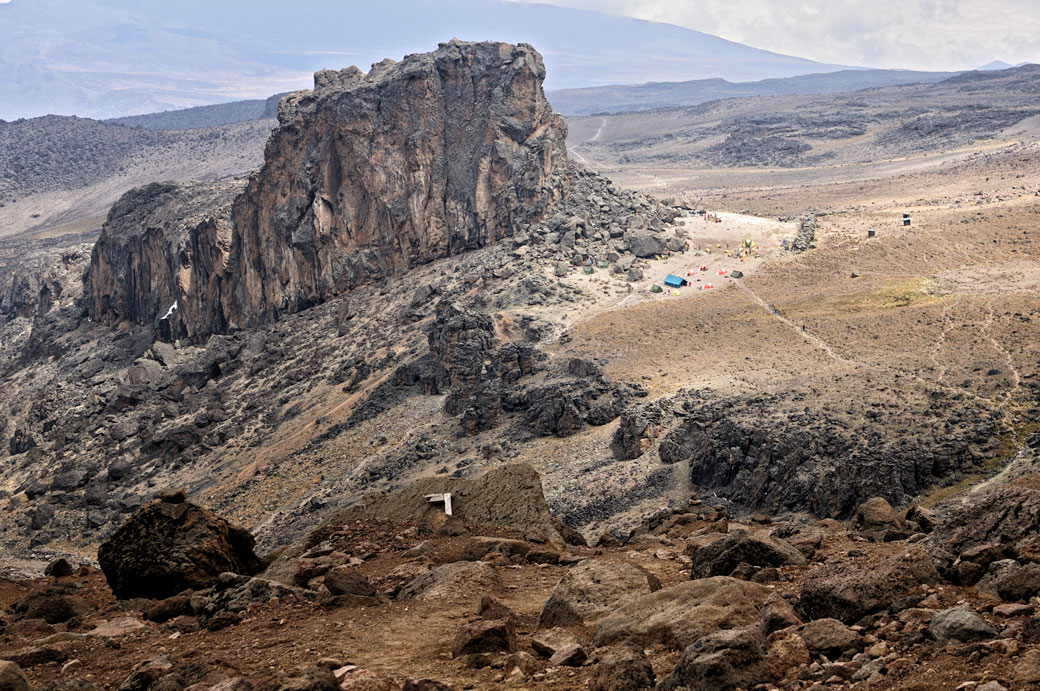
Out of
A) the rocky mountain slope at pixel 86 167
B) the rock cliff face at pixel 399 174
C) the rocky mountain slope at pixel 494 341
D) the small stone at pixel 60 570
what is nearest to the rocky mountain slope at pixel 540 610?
the small stone at pixel 60 570

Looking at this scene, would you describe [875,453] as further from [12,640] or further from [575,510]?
[12,640]

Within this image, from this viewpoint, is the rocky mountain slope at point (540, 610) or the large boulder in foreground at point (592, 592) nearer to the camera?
the rocky mountain slope at point (540, 610)

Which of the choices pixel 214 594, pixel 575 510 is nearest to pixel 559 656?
pixel 214 594

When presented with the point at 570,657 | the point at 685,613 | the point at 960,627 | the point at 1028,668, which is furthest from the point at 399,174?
the point at 1028,668

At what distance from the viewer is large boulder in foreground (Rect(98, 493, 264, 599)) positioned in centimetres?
1396

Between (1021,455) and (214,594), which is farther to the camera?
(1021,455)

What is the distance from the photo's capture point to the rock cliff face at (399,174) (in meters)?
60.1

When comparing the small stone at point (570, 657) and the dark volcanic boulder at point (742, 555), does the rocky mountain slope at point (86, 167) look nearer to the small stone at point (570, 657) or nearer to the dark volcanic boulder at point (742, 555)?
the dark volcanic boulder at point (742, 555)

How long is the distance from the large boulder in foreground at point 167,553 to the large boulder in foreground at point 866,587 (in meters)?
8.55

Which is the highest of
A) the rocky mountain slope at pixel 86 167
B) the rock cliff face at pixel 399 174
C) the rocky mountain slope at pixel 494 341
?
the rocky mountain slope at pixel 86 167

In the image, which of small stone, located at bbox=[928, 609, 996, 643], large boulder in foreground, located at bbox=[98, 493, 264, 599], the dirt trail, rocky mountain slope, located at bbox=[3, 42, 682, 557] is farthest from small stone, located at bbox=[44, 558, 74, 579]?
the dirt trail

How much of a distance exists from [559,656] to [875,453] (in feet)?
62.9

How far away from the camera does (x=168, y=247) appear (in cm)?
7462


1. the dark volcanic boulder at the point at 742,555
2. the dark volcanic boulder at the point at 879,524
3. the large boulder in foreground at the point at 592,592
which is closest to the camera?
the large boulder in foreground at the point at 592,592
